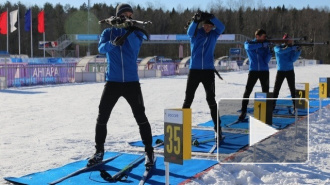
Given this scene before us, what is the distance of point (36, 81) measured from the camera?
19797 mm

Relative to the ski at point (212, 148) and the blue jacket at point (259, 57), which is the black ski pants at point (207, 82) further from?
the blue jacket at point (259, 57)

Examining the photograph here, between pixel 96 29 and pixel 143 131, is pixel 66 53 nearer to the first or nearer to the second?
pixel 96 29

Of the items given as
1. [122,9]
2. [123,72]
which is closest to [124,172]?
[123,72]

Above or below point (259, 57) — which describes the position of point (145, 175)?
below

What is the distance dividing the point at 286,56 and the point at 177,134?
20.1 ft

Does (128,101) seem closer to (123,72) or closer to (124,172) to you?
(123,72)

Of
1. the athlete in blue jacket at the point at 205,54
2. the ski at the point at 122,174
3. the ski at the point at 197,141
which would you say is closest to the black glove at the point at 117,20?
the ski at the point at 122,174

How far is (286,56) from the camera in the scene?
30.3ft

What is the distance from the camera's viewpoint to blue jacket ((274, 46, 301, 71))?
9.16 meters

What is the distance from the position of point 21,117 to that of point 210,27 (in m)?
5.00

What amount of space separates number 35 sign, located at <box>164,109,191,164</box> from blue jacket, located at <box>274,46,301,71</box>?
592 cm

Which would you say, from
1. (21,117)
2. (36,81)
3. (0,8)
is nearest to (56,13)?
(0,8)
